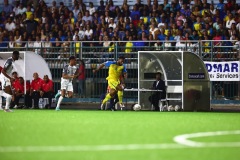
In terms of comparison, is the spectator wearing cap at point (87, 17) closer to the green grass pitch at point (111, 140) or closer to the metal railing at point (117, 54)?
the metal railing at point (117, 54)

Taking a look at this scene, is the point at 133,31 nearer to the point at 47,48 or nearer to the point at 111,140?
the point at 47,48

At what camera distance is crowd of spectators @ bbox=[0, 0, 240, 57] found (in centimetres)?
3134

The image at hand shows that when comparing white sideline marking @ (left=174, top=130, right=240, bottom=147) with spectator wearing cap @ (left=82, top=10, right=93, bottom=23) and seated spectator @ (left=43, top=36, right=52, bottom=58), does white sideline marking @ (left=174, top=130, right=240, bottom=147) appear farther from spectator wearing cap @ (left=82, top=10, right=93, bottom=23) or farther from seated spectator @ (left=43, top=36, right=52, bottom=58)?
spectator wearing cap @ (left=82, top=10, right=93, bottom=23)

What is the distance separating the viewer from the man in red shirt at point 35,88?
30.1 metres

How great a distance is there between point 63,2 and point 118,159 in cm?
2835

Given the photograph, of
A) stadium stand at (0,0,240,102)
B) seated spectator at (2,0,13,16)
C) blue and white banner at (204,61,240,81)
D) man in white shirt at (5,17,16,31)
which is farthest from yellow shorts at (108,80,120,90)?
seated spectator at (2,0,13,16)

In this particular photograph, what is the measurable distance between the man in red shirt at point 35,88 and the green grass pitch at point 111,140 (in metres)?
10.7

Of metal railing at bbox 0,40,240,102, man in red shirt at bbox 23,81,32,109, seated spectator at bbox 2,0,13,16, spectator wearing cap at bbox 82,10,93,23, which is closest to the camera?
metal railing at bbox 0,40,240,102

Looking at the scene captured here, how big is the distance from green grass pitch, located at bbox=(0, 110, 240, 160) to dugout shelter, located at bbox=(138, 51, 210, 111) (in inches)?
332

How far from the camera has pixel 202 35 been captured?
3092 cm

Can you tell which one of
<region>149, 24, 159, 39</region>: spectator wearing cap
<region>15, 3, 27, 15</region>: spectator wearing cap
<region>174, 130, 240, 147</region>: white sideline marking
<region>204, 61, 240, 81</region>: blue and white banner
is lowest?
<region>174, 130, 240, 147</region>: white sideline marking

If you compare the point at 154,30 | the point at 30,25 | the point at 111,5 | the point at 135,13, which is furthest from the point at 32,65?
the point at 111,5

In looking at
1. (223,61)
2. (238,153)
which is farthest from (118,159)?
(223,61)

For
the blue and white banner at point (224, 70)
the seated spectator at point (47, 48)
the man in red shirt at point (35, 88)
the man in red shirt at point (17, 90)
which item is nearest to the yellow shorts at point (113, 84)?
the man in red shirt at point (35, 88)
